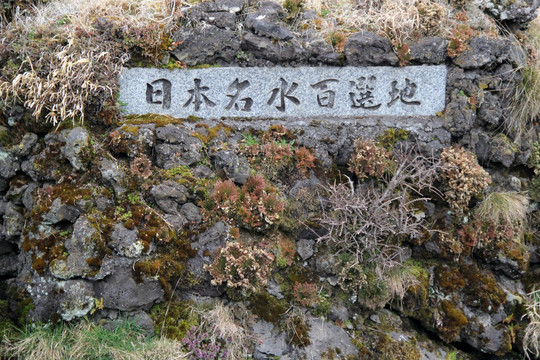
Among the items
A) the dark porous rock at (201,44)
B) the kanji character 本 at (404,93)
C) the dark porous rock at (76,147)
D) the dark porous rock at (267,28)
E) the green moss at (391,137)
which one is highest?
the dark porous rock at (267,28)

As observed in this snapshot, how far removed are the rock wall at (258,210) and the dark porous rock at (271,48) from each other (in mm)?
19

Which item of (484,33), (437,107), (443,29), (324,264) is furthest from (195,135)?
(484,33)

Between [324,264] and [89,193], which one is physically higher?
[89,193]

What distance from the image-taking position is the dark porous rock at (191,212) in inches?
197

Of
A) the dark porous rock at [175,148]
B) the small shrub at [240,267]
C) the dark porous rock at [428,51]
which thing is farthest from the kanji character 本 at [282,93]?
the small shrub at [240,267]

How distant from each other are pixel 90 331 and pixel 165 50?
142 inches

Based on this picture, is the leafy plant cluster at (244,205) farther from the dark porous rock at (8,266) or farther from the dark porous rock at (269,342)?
the dark porous rock at (8,266)

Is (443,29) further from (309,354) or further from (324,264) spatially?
(309,354)

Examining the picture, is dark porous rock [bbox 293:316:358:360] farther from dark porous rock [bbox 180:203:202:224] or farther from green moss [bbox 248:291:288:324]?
dark porous rock [bbox 180:203:202:224]

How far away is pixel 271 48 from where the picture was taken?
18.7ft

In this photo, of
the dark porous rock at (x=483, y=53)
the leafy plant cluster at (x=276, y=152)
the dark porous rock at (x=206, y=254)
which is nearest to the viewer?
the dark porous rock at (x=206, y=254)

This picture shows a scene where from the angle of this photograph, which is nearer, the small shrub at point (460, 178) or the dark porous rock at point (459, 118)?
the small shrub at point (460, 178)

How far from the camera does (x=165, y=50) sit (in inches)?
221

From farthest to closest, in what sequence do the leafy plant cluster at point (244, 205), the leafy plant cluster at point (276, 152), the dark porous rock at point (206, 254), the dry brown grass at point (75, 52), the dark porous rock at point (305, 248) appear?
the leafy plant cluster at point (276, 152) < the dark porous rock at point (305, 248) < the dry brown grass at point (75, 52) < the leafy plant cluster at point (244, 205) < the dark porous rock at point (206, 254)
